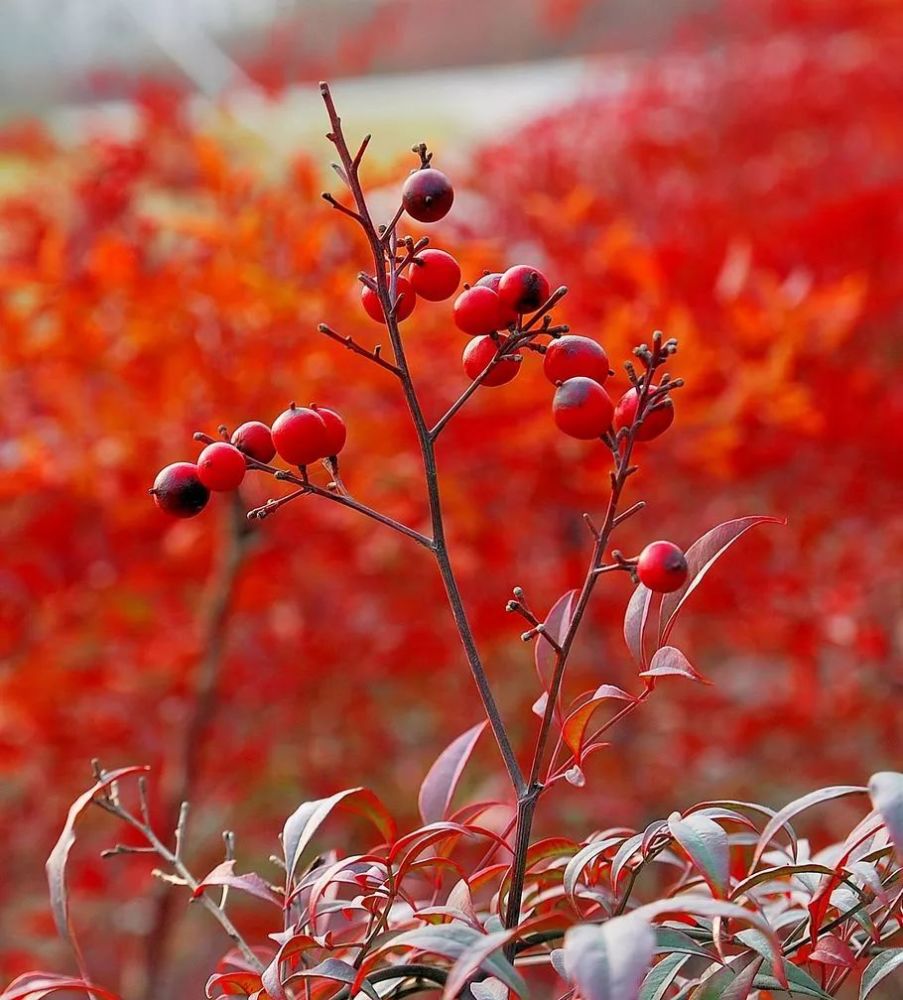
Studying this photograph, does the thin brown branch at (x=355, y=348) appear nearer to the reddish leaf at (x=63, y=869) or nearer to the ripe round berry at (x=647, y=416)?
the ripe round berry at (x=647, y=416)

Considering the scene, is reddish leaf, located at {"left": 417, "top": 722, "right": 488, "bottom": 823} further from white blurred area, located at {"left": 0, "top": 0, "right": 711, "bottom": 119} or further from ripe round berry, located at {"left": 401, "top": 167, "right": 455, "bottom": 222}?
white blurred area, located at {"left": 0, "top": 0, "right": 711, "bottom": 119}

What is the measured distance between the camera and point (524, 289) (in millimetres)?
629

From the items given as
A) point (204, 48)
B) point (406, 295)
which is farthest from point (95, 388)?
point (204, 48)

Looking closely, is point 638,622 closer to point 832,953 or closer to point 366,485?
point 832,953

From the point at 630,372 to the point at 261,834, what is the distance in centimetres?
237

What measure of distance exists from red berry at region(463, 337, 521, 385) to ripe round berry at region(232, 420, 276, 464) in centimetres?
12

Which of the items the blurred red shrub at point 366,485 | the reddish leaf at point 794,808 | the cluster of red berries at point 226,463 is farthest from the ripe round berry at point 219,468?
the blurred red shrub at point 366,485

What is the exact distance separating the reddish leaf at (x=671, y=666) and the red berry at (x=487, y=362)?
17 centimetres

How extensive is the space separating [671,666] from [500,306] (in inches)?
8.3

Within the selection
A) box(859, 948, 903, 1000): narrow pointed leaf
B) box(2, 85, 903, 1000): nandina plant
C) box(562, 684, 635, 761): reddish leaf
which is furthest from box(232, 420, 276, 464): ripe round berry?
box(859, 948, 903, 1000): narrow pointed leaf

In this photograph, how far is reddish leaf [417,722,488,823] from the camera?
2.72 feet

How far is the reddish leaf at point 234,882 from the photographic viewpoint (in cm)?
69

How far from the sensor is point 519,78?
902cm

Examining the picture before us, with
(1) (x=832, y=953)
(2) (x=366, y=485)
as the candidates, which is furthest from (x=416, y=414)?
(2) (x=366, y=485)
